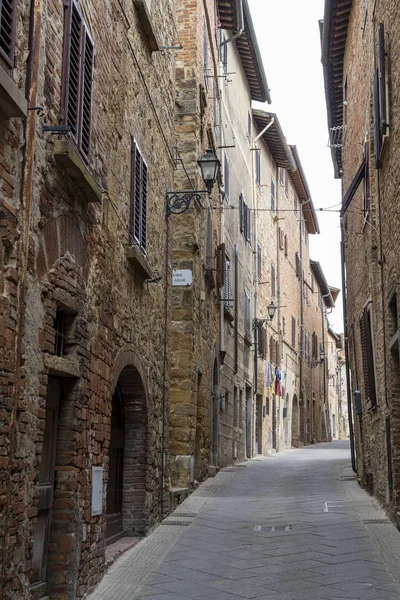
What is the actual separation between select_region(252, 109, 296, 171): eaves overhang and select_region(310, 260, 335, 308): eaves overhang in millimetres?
10026

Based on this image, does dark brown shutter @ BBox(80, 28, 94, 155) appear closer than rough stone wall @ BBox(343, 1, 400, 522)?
Yes

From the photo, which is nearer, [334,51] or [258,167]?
[334,51]

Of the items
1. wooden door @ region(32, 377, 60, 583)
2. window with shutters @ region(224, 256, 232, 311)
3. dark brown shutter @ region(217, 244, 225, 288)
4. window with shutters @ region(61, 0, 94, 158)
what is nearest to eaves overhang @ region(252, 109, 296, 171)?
window with shutters @ region(224, 256, 232, 311)

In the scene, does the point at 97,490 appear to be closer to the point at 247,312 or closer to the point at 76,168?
the point at 76,168

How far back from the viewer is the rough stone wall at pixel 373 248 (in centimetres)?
884

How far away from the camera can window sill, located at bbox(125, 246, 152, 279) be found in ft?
26.1

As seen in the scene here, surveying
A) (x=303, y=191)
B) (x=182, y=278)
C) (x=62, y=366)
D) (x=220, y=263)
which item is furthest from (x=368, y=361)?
(x=303, y=191)

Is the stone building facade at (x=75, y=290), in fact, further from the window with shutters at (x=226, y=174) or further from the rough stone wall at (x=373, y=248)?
the window with shutters at (x=226, y=174)

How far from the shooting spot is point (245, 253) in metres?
21.0

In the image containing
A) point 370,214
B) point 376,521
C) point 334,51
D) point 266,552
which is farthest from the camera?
point 334,51

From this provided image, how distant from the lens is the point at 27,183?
4.73 metres

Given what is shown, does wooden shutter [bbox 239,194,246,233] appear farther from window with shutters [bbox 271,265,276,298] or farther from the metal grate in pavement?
the metal grate in pavement

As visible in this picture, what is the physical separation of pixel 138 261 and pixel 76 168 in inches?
101

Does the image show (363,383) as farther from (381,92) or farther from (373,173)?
(381,92)
